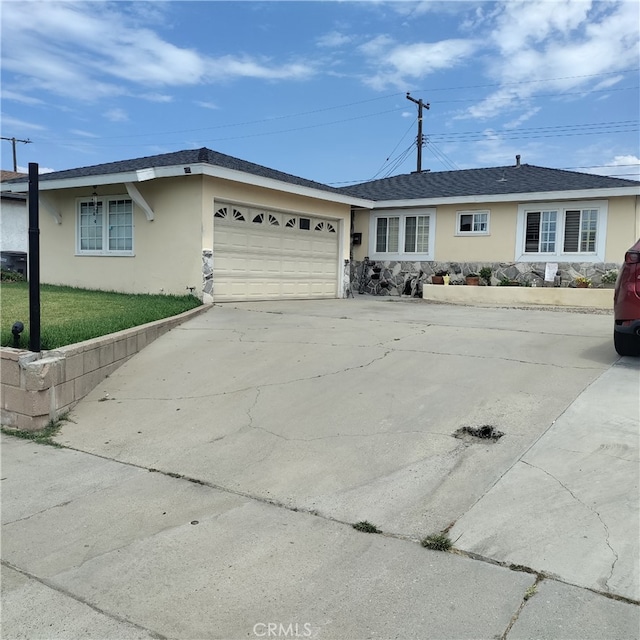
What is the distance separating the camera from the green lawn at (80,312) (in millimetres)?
7278

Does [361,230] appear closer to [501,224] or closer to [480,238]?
[480,238]

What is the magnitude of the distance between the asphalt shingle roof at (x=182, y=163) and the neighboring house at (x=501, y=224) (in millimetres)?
3719

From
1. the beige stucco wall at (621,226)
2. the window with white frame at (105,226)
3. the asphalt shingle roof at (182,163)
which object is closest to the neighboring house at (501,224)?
the beige stucco wall at (621,226)

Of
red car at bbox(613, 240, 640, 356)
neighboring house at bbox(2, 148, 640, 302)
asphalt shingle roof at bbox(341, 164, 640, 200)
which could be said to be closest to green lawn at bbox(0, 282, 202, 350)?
neighboring house at bbox(2, 148, 640, 302)

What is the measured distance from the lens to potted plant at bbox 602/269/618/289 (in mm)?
15633

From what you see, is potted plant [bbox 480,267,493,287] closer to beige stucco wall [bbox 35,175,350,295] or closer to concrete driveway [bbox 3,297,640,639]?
beige stucco wall [bbox 35,175,350,295]

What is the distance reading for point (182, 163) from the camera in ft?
41.5

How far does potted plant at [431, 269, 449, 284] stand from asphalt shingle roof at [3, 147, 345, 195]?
4224mm

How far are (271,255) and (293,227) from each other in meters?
1.24

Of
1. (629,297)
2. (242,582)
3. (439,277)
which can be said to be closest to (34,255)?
(242,582)

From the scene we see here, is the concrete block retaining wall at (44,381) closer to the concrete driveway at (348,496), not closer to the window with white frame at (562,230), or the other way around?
the concrete driveway at (348,496)

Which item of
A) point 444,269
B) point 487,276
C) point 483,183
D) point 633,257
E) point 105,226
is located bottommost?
point 487,276

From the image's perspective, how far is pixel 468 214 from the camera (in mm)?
17984

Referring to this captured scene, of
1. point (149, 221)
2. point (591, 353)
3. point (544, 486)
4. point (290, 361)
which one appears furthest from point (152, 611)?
point (149, 221)
